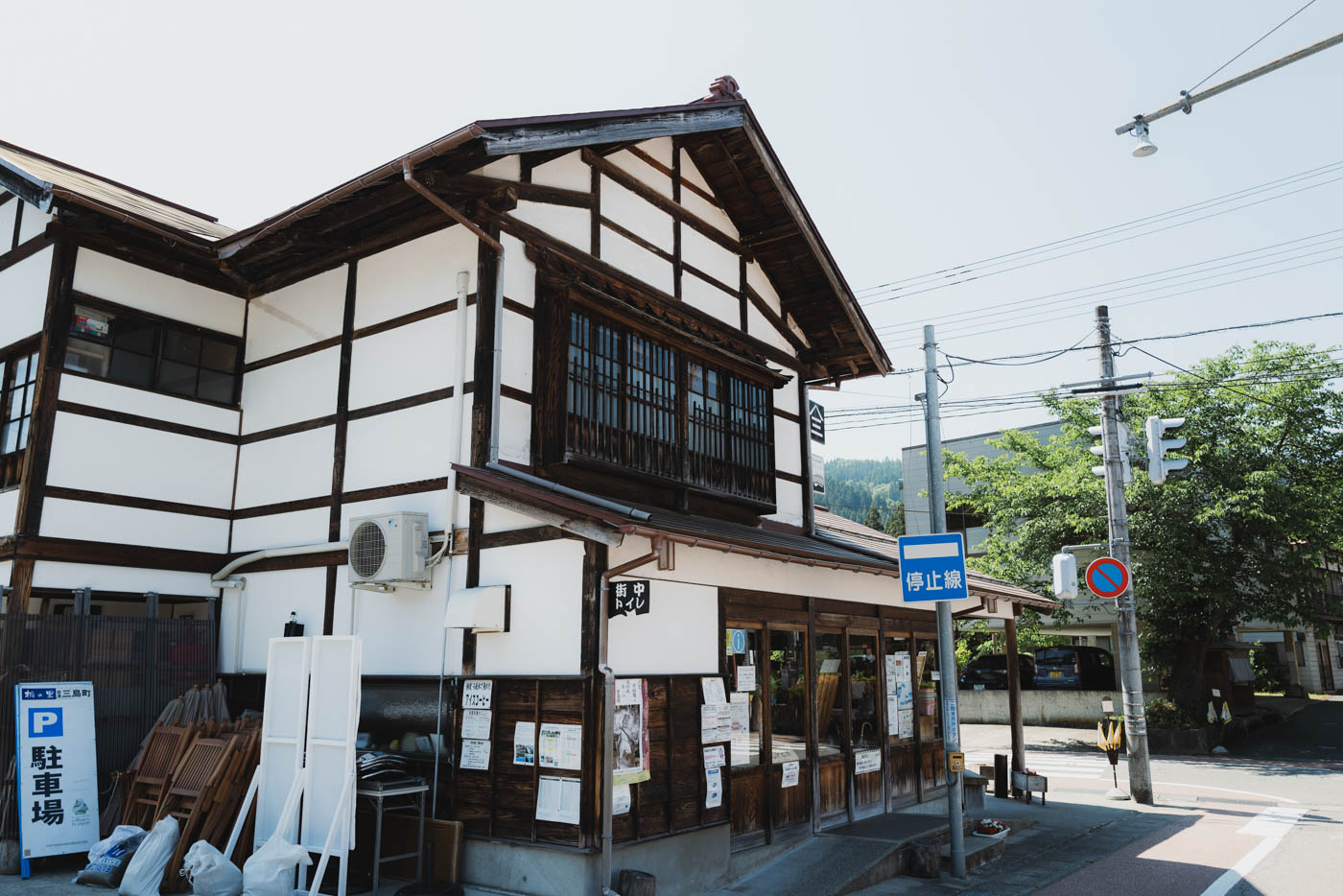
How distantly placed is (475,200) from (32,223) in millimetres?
5886

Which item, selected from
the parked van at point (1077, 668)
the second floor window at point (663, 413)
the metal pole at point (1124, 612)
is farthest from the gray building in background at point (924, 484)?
→ the second floor window at point (663, 413)

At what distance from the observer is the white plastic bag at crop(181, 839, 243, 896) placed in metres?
7.33

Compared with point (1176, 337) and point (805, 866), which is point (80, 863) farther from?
point (1176, 337)

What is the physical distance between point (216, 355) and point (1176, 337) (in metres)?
14.9

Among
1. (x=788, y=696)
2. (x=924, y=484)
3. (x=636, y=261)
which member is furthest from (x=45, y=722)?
(x=924, y=484)

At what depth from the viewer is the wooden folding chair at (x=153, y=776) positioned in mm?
8523

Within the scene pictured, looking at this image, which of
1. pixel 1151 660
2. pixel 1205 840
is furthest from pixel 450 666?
pixel 1151 660

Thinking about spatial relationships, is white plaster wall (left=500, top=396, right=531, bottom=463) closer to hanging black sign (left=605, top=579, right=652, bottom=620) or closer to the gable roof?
hanging black sign (left=605, top=579, right=652, bottom=620)

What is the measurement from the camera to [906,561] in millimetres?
9695

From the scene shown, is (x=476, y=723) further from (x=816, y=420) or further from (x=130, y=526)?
(x=816, y=420)

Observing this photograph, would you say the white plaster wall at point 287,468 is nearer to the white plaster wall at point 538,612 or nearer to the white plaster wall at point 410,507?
the white plaster wall at point 410,507

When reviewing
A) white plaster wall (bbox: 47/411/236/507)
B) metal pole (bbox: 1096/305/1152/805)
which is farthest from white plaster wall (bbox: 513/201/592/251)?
metal pole (bbox: 1096/305/1152/805)

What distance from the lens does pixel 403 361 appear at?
9.79 meters

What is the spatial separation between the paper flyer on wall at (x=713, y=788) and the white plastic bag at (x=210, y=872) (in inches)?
162
